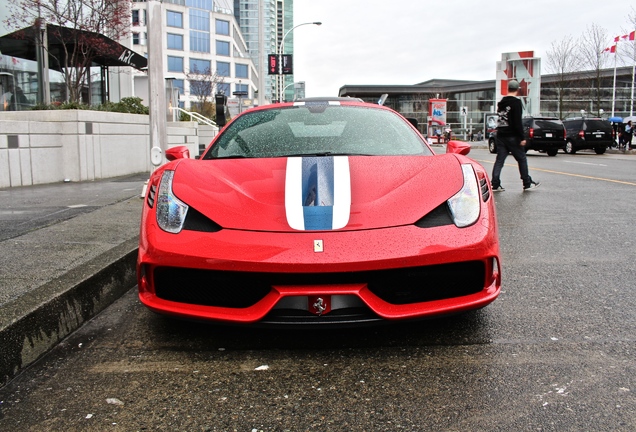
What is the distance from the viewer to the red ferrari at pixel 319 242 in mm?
2584

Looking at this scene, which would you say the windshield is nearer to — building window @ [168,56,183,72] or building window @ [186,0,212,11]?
building window @ [168,56,183,72]

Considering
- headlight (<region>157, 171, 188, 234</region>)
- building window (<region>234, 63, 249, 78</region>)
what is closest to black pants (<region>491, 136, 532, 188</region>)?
headlight (<region>157, 171, 188, 234</region>)

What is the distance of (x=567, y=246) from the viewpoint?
5180mm

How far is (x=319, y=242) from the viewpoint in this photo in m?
2.62

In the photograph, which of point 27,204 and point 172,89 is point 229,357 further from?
point 172,89

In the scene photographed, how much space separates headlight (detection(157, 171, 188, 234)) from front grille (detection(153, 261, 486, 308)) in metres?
0.23

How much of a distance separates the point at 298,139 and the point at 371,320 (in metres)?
1.67

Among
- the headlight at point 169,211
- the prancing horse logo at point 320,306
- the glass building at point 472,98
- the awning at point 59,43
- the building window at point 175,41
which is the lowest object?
the prancing horse logo at point 320,306

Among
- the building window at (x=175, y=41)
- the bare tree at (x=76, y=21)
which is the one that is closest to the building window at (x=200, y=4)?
the building window at (x=175, y=41)

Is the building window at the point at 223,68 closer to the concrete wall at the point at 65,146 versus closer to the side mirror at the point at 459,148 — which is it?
the concrete wall at the point at 65,146

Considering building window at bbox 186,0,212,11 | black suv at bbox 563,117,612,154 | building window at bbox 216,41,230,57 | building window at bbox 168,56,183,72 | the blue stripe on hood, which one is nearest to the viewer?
the blue stripe on hood

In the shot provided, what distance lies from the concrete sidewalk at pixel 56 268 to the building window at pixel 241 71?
251ft

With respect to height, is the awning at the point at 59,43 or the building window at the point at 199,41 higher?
the building window at the point at 199,41

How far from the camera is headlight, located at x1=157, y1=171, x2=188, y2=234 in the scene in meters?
2.87
